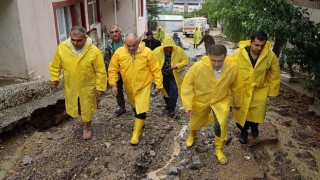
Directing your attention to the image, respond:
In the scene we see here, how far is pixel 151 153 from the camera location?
4391 millimetres

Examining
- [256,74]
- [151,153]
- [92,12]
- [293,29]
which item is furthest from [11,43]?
[92,12]

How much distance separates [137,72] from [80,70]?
79 cm

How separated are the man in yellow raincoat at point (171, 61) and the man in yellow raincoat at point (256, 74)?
142 centimetres

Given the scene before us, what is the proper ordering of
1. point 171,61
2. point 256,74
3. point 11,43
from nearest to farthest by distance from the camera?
1. point 256,74
2. point 171,61
3. point 11,43

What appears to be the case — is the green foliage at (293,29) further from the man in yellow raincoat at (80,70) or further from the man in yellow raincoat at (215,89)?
the man in yellow raincoat at (80,70)

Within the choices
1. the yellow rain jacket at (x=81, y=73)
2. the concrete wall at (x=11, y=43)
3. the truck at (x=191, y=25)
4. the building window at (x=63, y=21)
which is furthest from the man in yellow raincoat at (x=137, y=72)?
the truck at (x=191, y=25)

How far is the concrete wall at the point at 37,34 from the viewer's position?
239 inches

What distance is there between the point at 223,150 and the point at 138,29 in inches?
536

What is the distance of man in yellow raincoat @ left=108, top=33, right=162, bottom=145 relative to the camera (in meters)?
4.51

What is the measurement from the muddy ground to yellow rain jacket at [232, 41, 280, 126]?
0.57 meters

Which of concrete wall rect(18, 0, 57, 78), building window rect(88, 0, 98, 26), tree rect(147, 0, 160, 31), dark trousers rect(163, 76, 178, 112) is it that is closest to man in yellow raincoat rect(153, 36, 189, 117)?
dark trousers rect(163, 76, 178, 112)

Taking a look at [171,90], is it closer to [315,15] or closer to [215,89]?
[215,89]

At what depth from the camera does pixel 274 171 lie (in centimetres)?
418

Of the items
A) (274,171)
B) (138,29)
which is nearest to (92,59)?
(274,171)
